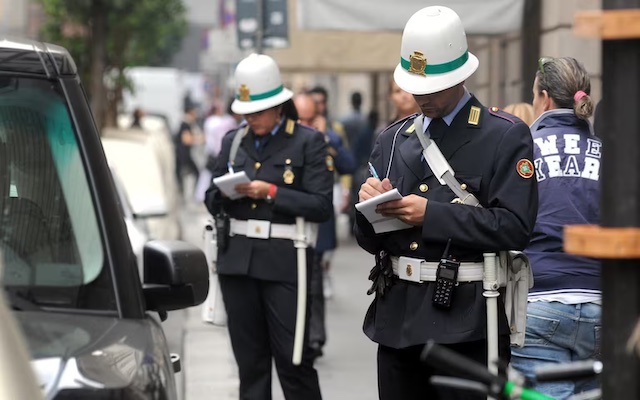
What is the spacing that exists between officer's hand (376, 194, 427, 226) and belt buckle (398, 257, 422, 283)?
0.49 feet

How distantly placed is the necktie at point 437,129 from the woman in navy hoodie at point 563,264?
0.65 m

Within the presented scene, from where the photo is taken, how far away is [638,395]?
247 centimetres

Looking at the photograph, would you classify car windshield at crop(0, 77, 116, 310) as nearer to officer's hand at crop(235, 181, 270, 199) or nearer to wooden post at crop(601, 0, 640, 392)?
wooden post at crop(601, 0, 640, 392)

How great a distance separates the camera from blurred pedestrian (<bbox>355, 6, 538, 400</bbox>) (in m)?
4.39

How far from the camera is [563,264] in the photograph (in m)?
5.02

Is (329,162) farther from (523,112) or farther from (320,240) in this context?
(320,240)

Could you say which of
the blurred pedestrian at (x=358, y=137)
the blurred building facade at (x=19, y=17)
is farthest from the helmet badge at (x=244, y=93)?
the blurred building facade at (x=19, y=17)

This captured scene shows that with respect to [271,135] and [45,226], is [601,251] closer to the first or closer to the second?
[45,226]

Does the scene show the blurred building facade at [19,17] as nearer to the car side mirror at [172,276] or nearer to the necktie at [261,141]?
the necktie at [261,141]

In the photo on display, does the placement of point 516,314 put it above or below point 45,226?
below

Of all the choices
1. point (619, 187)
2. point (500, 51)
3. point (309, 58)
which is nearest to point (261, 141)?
point (619, 187)

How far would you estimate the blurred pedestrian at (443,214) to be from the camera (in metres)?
4.39

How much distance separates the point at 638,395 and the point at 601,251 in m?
0.28

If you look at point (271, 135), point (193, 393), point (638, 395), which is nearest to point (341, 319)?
point (193, 393)
